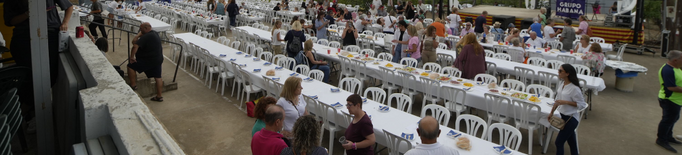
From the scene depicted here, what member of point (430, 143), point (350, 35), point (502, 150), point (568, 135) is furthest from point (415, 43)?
point (430, 143)

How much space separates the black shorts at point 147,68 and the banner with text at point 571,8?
1369 cm

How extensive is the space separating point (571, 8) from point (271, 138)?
50.9ft

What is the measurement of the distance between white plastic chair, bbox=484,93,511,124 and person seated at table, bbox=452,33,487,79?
158 centimetres

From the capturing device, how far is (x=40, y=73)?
4.64 metres

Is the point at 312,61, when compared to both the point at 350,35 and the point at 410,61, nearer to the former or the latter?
the point at 410,61

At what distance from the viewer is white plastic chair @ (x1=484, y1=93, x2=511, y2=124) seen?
625 cm

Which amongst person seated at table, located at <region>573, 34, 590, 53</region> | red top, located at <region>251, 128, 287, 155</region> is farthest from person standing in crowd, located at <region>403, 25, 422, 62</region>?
red top, located at <region>251, 128, 287, 155</region>

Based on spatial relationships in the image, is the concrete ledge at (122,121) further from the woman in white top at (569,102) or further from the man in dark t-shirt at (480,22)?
the man in dark t-shirt at (480,22)

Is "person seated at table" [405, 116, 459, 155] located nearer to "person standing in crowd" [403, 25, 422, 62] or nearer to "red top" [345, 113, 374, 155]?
"red top" [345, 113, 374, 155]

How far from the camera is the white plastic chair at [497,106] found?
6.25m

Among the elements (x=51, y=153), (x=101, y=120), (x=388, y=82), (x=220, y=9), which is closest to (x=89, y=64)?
(x=51, y=153)

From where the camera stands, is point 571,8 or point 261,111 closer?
point 261,111

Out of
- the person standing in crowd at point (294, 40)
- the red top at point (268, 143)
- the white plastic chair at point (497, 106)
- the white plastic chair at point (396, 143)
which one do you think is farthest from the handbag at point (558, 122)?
the person standing in crowd at point (294, 40)

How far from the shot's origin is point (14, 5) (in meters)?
5.78
